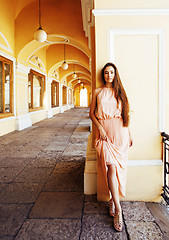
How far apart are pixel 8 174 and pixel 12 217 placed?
1.44 m

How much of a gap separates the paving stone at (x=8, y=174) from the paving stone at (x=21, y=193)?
24 centimetres

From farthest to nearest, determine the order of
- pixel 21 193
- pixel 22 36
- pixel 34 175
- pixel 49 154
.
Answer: pixel 22 36 → pixel 49 154 → pixel 34 175 → pixel 21 193

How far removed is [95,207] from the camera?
7.78ft

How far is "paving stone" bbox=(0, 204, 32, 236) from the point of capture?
1.97 meters

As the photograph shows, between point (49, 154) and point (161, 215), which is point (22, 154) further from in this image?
point (161, 215)

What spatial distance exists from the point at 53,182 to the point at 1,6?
6990 mm

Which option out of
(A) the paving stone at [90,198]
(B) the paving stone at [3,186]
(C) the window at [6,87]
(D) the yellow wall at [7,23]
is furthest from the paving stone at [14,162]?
(D) the yellow wall at [7,23]

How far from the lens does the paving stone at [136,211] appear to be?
7.01 ft

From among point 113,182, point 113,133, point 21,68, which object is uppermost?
point 21,68

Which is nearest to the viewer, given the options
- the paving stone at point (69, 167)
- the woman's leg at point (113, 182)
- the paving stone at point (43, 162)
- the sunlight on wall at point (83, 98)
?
the woman's leg at point (113, 182)

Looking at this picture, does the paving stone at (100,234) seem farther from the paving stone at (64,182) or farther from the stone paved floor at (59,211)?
the paving stone at (64,182)

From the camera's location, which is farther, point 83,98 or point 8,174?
point 83,98

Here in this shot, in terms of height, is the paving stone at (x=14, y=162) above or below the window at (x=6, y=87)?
below

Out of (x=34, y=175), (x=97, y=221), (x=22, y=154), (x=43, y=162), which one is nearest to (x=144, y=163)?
(x=97, y=221)
